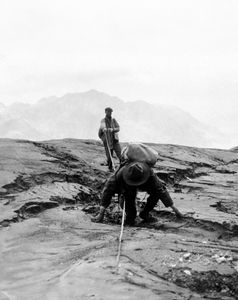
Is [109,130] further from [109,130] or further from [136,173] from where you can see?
[136,173]

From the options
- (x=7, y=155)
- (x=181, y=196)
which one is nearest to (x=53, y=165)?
(x=7, y=155)

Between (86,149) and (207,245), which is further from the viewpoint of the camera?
(86,149)

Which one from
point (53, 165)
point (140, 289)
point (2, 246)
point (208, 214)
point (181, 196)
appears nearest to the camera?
point (140, 289)

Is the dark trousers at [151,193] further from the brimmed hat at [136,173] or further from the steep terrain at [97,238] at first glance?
the steep terrain at [97,238]

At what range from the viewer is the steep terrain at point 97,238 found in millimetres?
5914

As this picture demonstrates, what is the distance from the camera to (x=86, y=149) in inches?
760

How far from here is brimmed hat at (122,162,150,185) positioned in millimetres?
8664

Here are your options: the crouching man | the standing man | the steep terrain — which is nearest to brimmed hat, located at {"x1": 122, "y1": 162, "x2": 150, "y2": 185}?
the crouching man

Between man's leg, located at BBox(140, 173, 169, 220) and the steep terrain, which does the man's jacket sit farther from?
man's leg, located at BBox(140, 173, 169, 220)

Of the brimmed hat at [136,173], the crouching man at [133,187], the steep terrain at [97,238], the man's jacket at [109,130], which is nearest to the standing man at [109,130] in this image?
the man's jacket at [109,130]

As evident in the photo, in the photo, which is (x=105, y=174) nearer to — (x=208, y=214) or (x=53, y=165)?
(x=53, y=165)

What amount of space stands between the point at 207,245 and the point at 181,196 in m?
4.86

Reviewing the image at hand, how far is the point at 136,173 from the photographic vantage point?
28.6 feet

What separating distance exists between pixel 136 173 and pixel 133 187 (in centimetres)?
37
